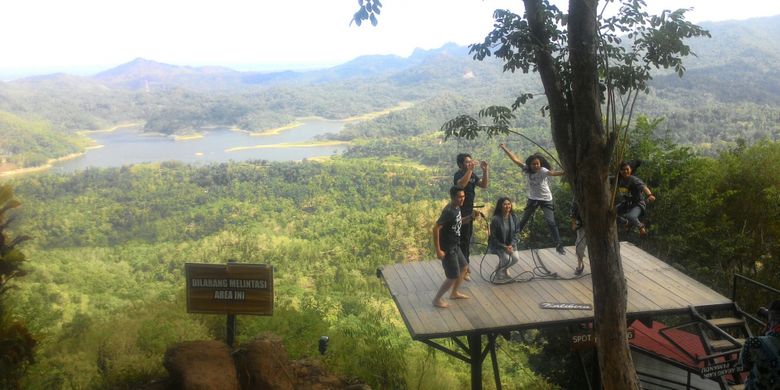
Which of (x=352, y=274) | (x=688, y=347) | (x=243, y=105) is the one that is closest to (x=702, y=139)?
(x=352, y=274)

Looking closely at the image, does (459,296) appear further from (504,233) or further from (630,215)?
(630,215)

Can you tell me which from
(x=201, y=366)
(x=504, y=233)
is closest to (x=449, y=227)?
(x=504, y=233)

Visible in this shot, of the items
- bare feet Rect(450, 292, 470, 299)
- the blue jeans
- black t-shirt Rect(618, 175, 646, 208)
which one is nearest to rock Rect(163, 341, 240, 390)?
bare feet Rect(450, 292, 470, 299)

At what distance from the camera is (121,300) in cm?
3138

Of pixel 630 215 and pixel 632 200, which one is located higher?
pixel 632 200

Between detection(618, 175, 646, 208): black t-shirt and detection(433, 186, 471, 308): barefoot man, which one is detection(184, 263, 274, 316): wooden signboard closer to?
detection(433, 186, 471, 308): barefoot man

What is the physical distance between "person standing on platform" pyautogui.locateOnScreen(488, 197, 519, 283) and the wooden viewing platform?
1.17 ft

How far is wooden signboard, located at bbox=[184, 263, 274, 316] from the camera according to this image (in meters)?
5.33

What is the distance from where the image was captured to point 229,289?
538 centimetres

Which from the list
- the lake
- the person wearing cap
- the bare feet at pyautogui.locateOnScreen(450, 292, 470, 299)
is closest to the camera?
the person wearing cap

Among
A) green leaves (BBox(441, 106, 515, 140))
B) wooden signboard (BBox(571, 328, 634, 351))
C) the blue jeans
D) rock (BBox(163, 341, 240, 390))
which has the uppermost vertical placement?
green leaves (BBox(441, 106, 515, 140))

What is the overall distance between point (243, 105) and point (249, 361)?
142 m

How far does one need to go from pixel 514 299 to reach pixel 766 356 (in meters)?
3.07

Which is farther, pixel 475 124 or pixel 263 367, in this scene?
pixel 263 367
